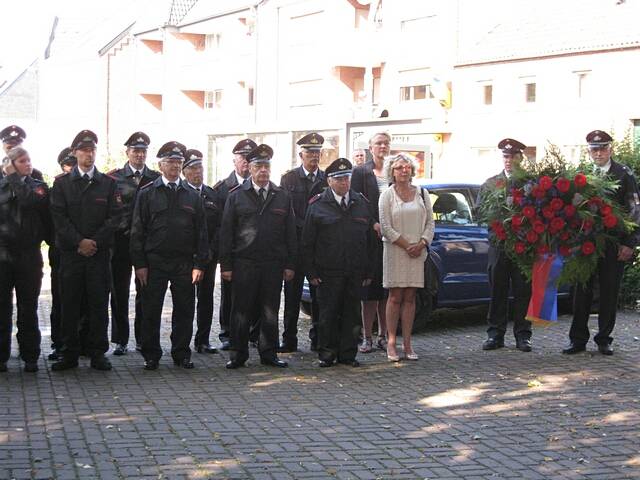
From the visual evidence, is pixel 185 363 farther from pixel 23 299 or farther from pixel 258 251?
pixel 23 299

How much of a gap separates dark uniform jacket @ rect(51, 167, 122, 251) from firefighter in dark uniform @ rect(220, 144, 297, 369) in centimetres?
113

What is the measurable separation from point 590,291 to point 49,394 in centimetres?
543

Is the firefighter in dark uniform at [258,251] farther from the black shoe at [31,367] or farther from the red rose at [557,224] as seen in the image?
the red rose at [557,224]

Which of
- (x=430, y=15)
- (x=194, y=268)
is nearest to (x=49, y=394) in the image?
(x=194, y=268)

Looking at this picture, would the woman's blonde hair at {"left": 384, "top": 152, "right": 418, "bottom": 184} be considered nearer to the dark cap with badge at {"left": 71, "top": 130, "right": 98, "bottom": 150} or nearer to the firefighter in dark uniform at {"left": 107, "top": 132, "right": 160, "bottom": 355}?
the firefighter in dark uniform at {"left": 107, "top": 132, "right": 160, "bottom": 355}

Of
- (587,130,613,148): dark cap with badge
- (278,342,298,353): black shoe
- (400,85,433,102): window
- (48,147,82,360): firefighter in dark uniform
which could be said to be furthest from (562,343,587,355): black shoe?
(400,85,433,102): window

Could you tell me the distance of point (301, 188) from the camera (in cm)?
1148

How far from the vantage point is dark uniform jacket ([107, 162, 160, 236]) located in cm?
1070

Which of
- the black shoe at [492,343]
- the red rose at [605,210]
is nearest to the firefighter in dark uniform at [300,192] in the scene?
the black shoe at [492,343]

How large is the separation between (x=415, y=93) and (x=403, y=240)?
3409cm

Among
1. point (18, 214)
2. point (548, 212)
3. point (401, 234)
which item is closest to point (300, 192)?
→ point (401, 234)

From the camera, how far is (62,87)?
80688mm

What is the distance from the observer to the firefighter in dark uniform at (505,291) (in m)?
11.4

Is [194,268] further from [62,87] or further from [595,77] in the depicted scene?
[62,87]
